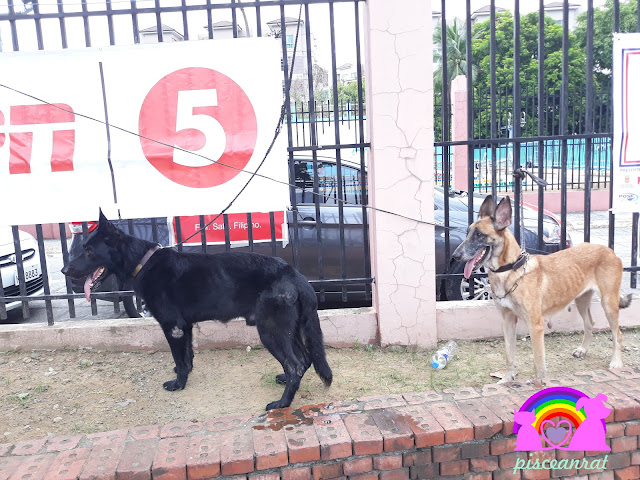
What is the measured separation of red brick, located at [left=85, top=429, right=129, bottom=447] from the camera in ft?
9.43

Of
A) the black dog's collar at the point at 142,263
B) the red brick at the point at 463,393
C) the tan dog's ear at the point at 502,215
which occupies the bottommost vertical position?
the red brick at the point at 463,393

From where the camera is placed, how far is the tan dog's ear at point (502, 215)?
359 centimetres

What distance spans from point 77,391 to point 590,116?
4851 mm

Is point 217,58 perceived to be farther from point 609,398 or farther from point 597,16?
point 597,16

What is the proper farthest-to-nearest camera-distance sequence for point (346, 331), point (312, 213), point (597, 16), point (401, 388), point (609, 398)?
point (597, 16) < point (312, 213) < point (346, 331) < point (401, 388) < point (609, 398)

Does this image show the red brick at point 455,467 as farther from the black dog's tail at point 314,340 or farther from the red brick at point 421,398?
the black dog's tail at point 314,340

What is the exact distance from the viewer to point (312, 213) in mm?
5996

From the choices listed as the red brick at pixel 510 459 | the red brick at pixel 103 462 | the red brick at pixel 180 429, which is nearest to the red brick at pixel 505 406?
the red brick at pixel 510 459

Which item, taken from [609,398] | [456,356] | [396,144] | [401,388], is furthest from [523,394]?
[396,144]

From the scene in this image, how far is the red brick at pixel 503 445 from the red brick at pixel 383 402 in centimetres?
54

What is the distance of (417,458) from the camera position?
9.30 feet

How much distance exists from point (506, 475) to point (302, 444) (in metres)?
1.17

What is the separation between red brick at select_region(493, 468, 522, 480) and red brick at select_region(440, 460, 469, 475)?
6.9 inches

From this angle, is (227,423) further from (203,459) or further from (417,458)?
(417,458)
